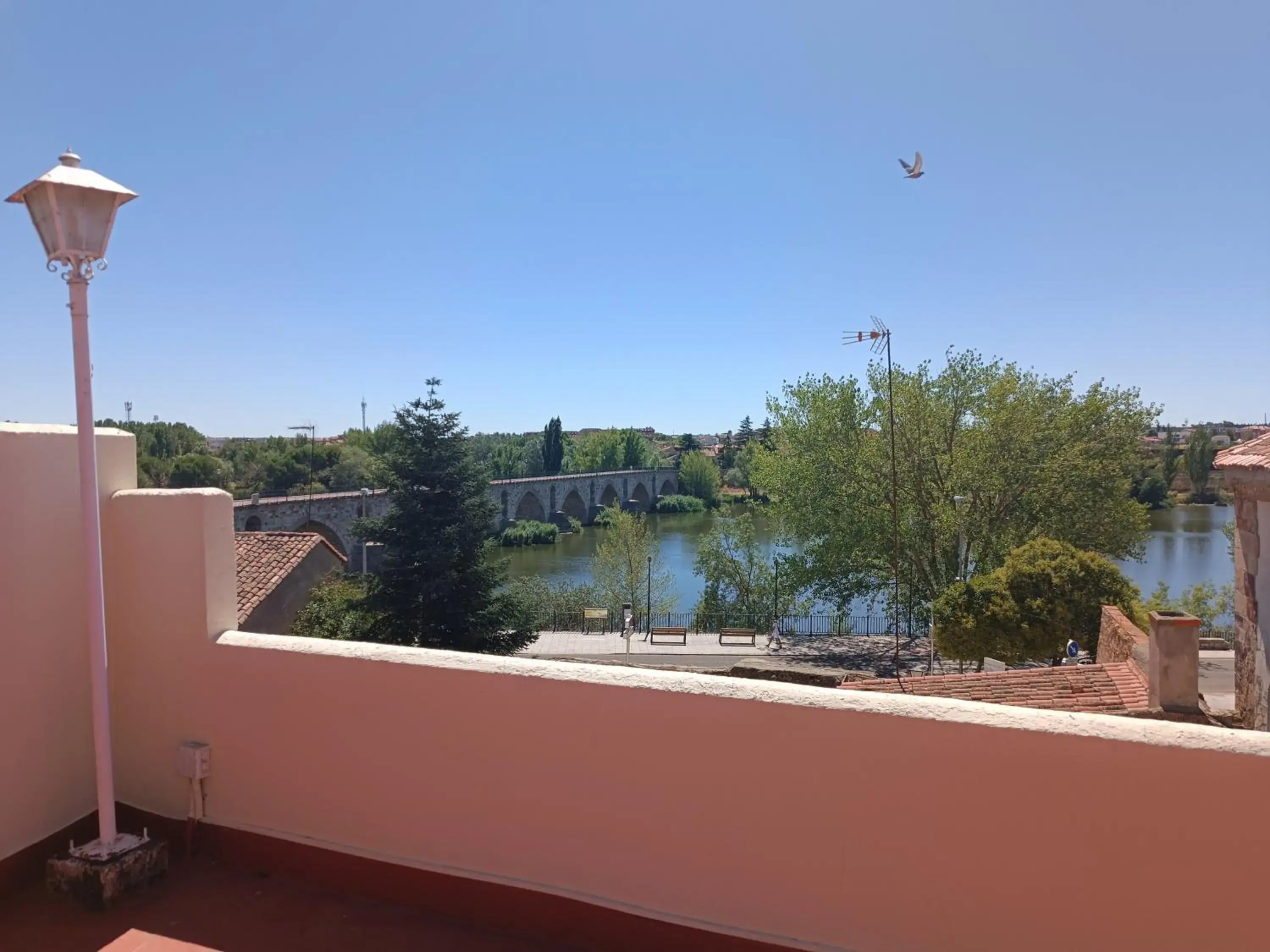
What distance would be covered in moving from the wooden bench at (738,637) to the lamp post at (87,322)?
23.0 metres

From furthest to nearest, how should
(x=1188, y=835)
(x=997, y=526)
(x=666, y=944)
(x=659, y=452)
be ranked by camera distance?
(x=659, y=452)
(x=997, y=526)
(x=666, y=944)
(x=1188, y=835)

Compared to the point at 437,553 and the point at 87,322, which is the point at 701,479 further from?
the point at 87,322

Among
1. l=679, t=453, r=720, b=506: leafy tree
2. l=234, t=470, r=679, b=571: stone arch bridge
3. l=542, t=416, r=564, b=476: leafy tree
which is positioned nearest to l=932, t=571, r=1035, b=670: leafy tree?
l=234, t=470, r=679, b=571: stone arch bridge

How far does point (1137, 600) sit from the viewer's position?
15.0 metres

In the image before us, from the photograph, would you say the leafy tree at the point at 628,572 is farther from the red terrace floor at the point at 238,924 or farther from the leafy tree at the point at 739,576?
the red terrace floor at the point at 238,924

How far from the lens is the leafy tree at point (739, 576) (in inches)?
1176

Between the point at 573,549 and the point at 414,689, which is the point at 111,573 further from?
the point at 573,549

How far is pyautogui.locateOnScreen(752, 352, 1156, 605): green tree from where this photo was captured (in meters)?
22.8

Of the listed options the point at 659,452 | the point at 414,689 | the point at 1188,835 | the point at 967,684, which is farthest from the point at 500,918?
the point at 659,452

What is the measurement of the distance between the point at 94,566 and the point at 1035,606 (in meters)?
15.0

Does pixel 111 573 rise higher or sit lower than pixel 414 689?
higher

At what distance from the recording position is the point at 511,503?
5241cm

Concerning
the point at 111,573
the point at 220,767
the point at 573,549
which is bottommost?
the point at 573,549

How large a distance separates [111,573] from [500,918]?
1874 millimetres
